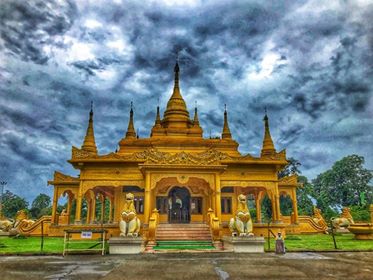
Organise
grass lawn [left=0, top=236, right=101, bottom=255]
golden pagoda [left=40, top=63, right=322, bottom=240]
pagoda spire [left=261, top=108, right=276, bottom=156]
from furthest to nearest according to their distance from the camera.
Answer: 1. pagoda spire [left=261, top=108, right=276, bottom=156]
2. golden pagoda [left=40, top=63, right=322, bottom=240]
3. grass lawn [left=0, top=236, right=101, bottom=255]

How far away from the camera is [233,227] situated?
18250 mm

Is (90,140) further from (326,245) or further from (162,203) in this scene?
(326,245)

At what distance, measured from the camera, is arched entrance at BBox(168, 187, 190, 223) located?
27.2 meters

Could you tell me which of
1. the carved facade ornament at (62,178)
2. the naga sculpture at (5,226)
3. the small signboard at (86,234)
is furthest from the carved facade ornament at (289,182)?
the naga sculpture at (5,226)

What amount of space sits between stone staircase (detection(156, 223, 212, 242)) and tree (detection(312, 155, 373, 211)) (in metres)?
43.5

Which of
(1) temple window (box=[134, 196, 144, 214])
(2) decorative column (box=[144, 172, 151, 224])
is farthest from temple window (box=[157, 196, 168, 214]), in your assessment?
(2) decorative column (box=[144, 172, 151, 224])

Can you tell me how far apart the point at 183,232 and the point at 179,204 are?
263 inches

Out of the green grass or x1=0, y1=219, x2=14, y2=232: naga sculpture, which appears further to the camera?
x1=0, y1=219, x2=14, y2=232: naga sculpture

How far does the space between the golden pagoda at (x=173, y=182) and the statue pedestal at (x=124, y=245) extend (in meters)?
3.14

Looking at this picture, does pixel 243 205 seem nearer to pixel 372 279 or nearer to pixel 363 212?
pixel 372 279

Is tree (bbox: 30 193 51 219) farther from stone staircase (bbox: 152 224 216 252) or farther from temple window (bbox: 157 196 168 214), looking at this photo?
stone staircase (bbox: 152 224 216 252)

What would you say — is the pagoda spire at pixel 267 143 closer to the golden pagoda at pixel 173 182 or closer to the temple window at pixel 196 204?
the golden pagoda at pixel 173 182

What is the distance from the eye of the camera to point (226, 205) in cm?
2844

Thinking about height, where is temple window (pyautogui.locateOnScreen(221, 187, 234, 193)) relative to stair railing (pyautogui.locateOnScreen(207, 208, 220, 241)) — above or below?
above
